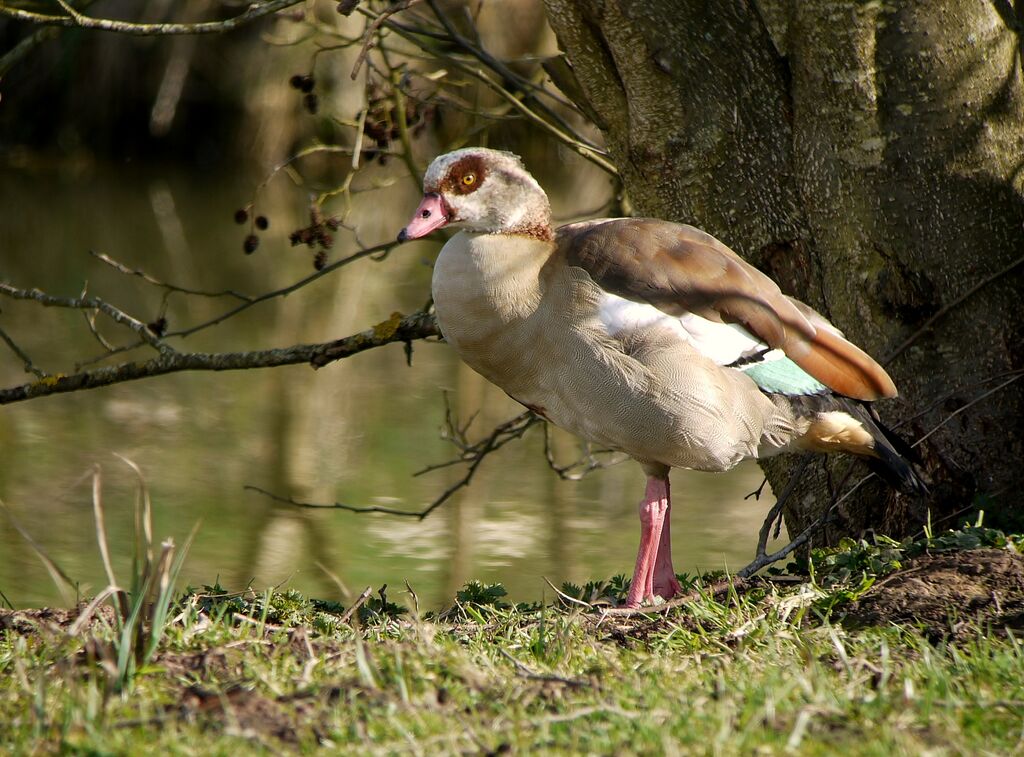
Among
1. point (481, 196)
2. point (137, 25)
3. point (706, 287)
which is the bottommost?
point (706, 287)

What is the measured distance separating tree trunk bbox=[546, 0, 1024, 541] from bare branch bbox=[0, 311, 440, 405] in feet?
3.74

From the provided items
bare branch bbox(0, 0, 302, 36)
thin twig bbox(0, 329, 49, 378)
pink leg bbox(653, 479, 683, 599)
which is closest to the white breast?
pink leg bbox(653, 479, 683, 599)

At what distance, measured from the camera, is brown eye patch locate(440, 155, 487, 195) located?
13.9ft

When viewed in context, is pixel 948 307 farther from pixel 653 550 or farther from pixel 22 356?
pixel 22 356

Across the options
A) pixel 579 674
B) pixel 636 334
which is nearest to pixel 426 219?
pixel 636 334

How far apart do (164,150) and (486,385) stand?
13518 millimetres

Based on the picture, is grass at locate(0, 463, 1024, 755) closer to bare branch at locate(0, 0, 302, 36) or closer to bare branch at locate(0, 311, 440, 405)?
bare branch at locate(0, 311, 440, 405)

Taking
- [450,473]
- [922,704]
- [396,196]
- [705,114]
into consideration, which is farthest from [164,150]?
[922,704]

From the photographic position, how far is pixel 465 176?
14.0 ft

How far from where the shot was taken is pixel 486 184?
4.27m

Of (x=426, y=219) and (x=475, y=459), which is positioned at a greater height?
(x=426, y=219)

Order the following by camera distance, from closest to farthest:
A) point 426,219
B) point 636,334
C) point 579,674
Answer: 1. point 579,674
2. point 636,334
3. point 426,219

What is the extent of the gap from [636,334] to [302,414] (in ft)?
20.4

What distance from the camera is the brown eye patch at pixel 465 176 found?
4.23 meters
